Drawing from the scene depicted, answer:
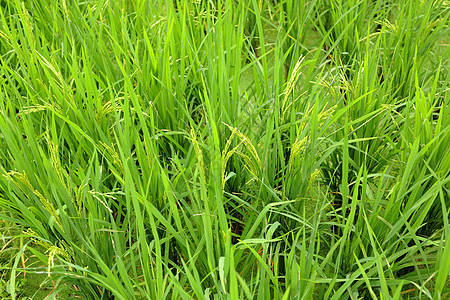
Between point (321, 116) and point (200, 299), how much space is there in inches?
21.0

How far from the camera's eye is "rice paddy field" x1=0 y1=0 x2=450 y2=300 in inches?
36.9

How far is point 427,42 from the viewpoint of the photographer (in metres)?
1.63

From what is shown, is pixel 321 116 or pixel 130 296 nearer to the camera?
pixel 130 296

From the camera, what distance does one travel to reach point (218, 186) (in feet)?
3.09

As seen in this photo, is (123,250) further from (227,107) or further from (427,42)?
(427,42)

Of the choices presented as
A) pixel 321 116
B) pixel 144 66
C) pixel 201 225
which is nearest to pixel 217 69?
pixel 144 66

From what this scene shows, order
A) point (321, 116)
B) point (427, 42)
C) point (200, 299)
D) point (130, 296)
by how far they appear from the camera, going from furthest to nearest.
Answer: point (427, 42)
point (321, 116)
point (130, 296)
point (200, 299)

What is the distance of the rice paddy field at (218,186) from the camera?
3.08 ft

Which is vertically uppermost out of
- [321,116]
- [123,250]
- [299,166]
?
[321,116]

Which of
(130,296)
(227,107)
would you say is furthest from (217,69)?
(130,296)

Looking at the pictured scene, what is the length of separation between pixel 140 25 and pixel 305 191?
966 mm

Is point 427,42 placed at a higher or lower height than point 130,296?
higher

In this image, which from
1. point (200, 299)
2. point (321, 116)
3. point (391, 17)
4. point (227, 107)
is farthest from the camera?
point (391, 17)

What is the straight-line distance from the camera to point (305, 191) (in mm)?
1146
